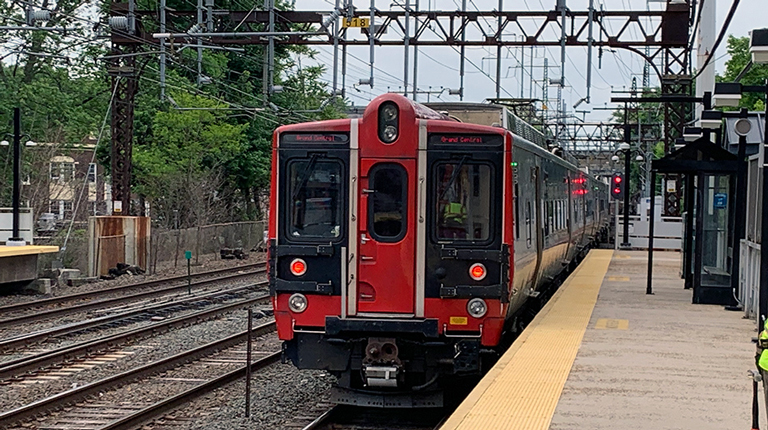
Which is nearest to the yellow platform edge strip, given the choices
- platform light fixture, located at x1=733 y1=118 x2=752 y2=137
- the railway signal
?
platform light fixture, located at x1=733 y1=118 x2=752 y2=137

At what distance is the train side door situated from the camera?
31.3 feet

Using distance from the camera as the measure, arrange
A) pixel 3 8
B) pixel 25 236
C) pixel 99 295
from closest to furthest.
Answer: pixel 99 295, pixel 25 236, pixel 3 8

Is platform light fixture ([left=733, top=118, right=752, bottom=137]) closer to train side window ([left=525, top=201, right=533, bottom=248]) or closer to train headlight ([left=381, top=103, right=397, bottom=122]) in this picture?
train side window ([left=525, top=201, right=533, bottom=248])

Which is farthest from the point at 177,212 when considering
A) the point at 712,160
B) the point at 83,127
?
the point at 712,160

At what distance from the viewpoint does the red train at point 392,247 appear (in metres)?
9.51

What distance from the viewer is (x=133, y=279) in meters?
25.9

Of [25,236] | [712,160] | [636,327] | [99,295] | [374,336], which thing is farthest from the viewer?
[25,236]

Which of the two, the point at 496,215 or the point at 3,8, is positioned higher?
the point at 3,8

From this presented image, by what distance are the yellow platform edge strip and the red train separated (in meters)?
0.56

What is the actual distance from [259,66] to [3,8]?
10.4 meters

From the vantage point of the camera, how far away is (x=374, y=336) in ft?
31.2

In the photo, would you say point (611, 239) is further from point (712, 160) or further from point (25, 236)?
point (712, 160)

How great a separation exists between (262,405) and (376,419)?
1.31m

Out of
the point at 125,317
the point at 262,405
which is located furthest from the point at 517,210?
the point at 125,317
